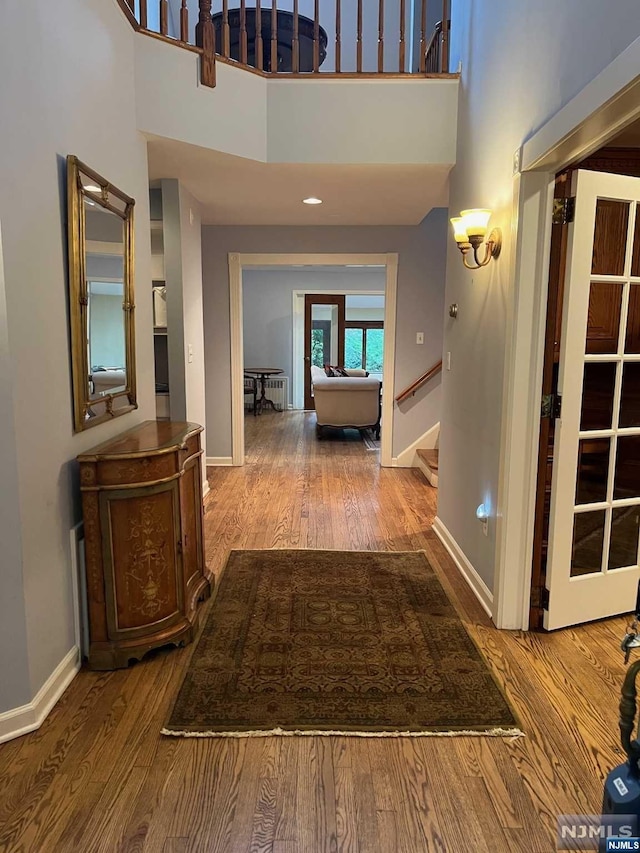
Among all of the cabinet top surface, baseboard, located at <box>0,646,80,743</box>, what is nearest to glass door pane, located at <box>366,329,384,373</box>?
the cabinet top surface

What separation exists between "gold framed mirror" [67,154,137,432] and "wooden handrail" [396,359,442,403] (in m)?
3.31

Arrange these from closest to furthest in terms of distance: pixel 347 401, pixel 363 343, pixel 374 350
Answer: pixel 347 401 < pixel 363 343 < pixel 374 350

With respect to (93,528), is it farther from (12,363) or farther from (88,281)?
(88,281)

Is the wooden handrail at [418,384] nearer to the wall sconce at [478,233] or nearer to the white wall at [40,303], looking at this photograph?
the wall sconce at [478,233]

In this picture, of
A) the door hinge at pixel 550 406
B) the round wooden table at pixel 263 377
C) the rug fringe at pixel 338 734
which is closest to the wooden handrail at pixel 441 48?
the door hinge at pixel 550 406

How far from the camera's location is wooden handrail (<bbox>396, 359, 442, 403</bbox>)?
5684 millimetres

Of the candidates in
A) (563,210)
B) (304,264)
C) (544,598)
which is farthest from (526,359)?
(304,264)

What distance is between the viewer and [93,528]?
2.21 meters

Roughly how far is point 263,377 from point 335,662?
7.70m

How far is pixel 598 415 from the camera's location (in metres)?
2.52

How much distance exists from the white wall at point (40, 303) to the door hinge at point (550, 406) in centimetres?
193

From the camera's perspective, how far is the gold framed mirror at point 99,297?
2213 millimetres

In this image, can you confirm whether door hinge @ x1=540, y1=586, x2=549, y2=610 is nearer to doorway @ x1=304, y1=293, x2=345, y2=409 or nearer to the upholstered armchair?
the upholstered armchair

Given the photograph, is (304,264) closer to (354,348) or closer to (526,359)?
(526,359)
